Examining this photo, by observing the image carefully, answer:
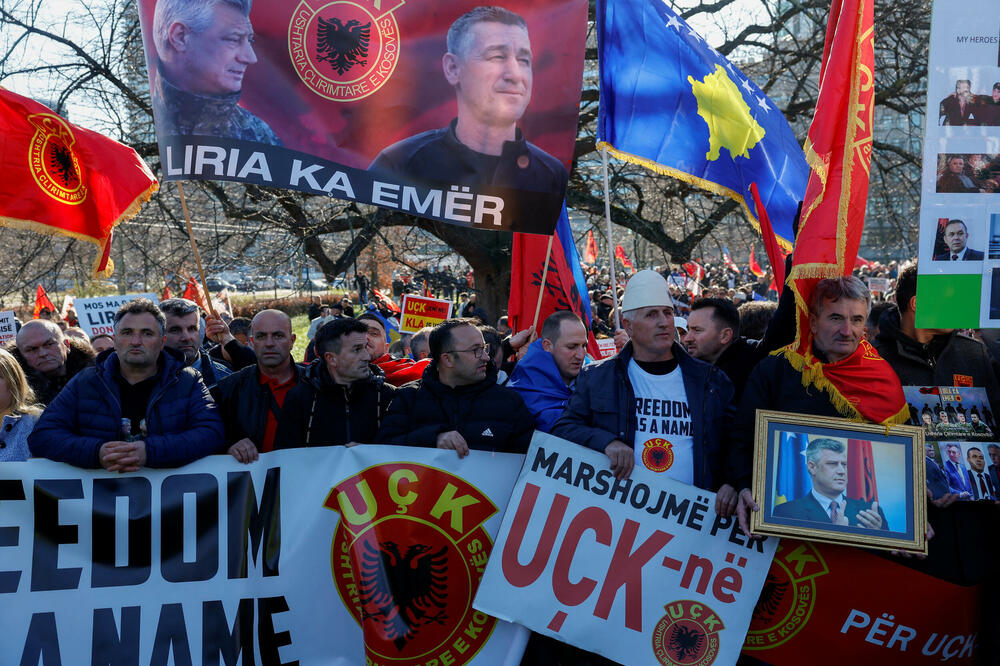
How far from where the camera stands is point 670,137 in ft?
17.7

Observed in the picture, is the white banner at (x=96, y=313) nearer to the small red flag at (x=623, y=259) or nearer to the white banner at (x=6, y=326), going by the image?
the white banner at (x=6, y=326)

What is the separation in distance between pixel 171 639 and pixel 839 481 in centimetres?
294

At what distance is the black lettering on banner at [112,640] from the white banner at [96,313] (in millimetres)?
6217

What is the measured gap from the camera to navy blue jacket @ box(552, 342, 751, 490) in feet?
12.6

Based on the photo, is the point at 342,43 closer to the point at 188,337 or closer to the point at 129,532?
the point at 188,337

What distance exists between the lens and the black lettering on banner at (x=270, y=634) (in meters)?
3.81

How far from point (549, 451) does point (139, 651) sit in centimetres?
199

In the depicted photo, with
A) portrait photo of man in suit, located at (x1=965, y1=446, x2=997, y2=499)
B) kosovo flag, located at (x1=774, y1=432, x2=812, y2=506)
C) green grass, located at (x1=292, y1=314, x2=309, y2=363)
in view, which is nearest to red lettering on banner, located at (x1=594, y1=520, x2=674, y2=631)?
kosovo flag, located at (x1=774, y1=432, x2=812, y2=506)

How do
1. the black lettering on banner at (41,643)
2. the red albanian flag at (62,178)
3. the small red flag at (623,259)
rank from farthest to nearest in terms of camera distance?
the small red flag at (623,259), the red albanian flag at (62,178), the black lettering on banner at (41,643)

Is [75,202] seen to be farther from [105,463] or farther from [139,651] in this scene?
[139,651]

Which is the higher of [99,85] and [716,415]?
[99,85]

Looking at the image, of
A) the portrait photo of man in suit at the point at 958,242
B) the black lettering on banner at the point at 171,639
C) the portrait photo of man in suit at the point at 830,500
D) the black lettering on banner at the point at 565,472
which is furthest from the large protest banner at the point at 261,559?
the portrait photo of man in suit at the point at 958,242

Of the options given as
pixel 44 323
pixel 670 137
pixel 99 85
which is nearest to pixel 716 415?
pixel 670 137

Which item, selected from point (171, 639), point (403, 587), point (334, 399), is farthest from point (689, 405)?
point (171, 639)
